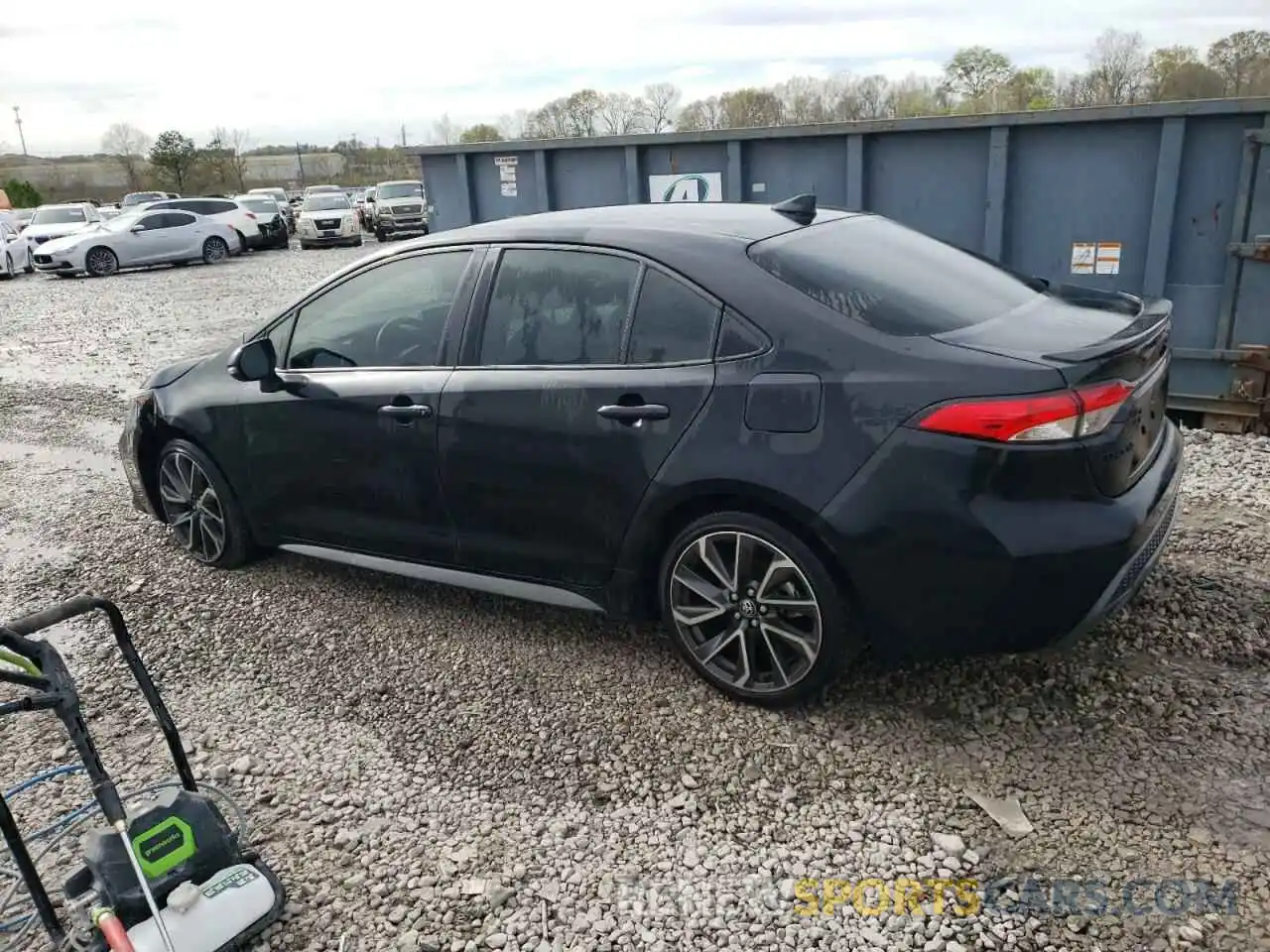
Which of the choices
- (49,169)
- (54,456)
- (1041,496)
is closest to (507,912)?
(1041,496)

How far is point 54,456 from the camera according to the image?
7.43 metres

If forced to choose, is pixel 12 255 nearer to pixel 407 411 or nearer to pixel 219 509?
pixel 219 509

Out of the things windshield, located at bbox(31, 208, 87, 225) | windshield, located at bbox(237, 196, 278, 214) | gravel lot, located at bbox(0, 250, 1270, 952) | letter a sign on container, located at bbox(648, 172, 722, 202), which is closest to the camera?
gravel lot, located at bbox(0, 250, 1270, 952)

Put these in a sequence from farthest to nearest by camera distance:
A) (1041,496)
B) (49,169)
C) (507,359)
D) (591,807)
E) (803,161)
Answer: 1. (49,169)
2. (803,161)
3. (507,359)
4. (591,807)
5. (1041,496)

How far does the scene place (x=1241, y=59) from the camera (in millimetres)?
31938

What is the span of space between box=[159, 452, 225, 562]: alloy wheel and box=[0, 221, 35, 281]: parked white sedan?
73.2ft

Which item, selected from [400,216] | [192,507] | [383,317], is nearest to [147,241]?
[400,216]

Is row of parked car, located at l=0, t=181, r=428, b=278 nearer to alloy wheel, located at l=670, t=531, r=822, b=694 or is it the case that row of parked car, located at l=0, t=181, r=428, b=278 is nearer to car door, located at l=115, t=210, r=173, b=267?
car door, located at l=115, t=210, r=173, b=267

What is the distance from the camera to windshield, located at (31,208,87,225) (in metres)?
27.1

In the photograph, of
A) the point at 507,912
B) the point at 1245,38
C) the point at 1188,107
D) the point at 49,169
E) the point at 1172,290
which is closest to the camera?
the point at 507,912

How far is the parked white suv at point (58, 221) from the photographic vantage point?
Answer: 25.8 metres

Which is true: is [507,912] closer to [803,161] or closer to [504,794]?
[504,794]

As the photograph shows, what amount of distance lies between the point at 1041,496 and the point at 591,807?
5.26ft

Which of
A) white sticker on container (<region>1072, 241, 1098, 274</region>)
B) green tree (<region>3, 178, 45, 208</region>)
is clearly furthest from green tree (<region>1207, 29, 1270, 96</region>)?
green tree (<region>3, 178, 45, 208</region>)
